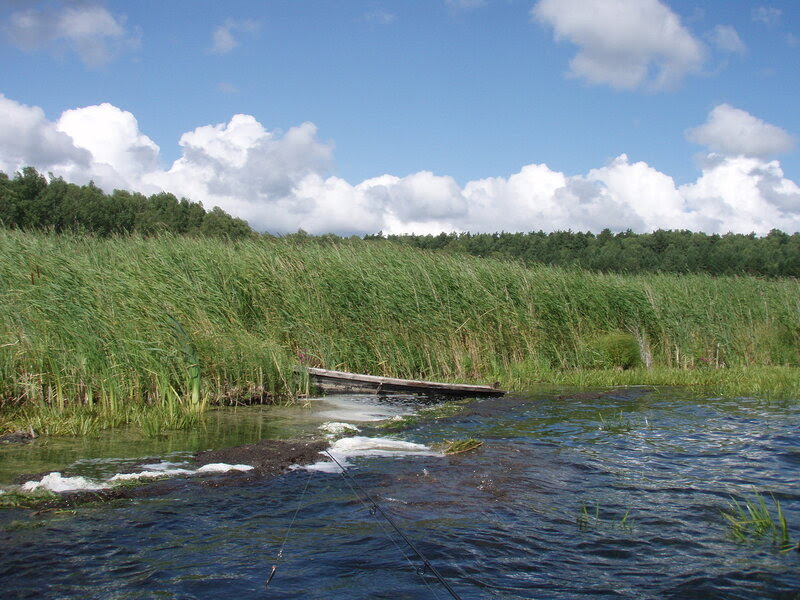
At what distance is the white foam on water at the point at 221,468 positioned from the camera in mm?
6324

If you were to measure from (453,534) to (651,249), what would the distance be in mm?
62578

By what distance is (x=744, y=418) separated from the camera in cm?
949

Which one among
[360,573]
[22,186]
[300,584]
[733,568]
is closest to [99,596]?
[300,584]

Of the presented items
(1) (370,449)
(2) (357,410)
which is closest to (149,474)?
(1) (370,449)

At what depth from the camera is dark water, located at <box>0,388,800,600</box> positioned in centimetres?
399

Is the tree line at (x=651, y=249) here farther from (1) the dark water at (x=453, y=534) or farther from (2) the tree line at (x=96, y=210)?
(1) the dark water at (x=453, y=534)

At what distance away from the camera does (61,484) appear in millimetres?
5641

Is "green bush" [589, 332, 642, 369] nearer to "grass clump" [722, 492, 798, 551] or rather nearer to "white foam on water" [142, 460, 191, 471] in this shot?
"grass clump" [722, 492, 798, 551]

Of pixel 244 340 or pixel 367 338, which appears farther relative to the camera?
pixel 367 338

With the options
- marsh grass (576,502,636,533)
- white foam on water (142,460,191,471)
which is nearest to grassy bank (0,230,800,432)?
white foam on water (142,460,191,471)

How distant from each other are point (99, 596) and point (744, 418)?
8.81m

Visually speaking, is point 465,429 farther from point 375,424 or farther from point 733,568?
point 733,568

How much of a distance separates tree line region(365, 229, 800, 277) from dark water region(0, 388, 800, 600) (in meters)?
37.1

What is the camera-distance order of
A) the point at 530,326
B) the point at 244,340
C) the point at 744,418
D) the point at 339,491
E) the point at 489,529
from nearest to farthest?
1. the point at 489,529
2. the point at 339,491
3. the point at 744,418
4. the point at 244,340
5. the point at 530,326
